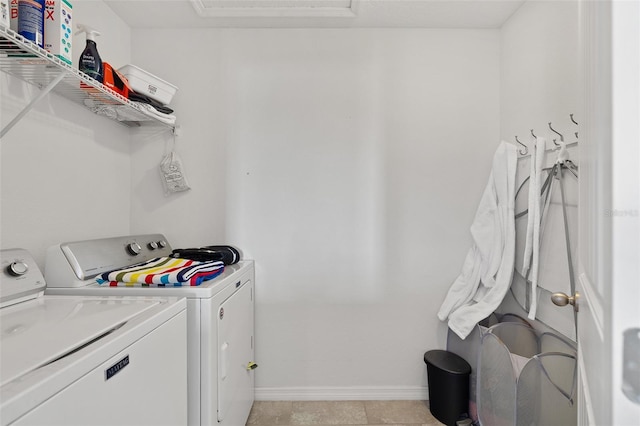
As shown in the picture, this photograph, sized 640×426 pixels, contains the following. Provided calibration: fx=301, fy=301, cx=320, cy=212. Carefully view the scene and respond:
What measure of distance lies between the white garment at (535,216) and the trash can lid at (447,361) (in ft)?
1.64

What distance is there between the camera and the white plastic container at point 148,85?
1608 mm

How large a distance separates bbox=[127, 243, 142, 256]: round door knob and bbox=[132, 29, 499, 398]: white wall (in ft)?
1.29

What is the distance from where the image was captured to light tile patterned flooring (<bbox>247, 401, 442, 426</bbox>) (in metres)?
1.75

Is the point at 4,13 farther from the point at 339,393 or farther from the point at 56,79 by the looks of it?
the point at 339,393

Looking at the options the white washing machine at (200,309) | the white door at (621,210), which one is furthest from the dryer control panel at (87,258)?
the white door at (621,210)

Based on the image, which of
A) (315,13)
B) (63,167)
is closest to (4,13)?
(63,167)

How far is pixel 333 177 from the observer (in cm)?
196

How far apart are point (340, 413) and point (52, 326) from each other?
1.60m

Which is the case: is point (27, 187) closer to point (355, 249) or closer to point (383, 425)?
point (355, 249)

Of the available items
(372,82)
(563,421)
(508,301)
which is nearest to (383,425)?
(563,421)

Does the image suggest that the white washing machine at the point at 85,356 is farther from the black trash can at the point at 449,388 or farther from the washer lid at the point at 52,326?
the black trash can at the point at 449,388

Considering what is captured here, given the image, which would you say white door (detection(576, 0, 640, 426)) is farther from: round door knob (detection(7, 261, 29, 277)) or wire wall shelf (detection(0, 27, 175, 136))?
round door knob (detection(7, 261, 29, 277))

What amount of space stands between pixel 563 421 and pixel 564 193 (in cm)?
93

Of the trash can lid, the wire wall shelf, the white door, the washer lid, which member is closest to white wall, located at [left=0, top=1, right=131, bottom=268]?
the wire wall shelf
